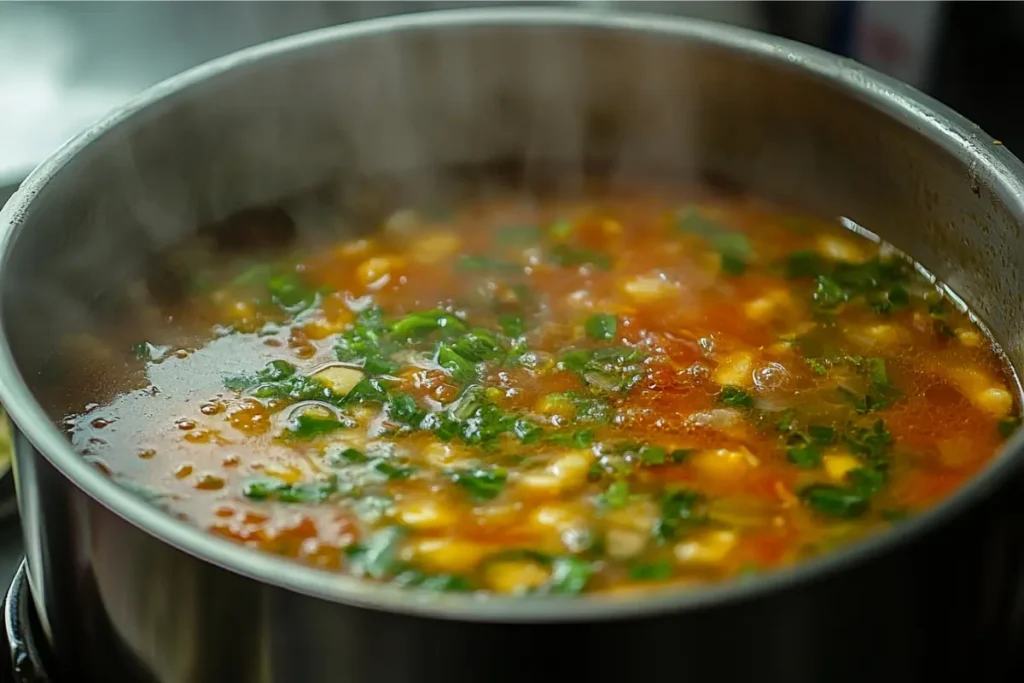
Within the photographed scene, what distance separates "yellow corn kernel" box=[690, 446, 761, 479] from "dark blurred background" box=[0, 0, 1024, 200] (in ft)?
4.46

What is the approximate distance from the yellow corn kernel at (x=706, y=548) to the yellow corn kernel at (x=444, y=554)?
0.83ft

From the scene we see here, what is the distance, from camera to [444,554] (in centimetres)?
154

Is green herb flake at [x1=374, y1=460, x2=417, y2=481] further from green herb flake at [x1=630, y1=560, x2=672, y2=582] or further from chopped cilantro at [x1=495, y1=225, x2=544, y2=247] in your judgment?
chopped cilantro at [x1=495, y1=225, x2=544, y2=247]

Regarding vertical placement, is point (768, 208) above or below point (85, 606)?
above

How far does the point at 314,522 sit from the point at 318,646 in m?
0.42

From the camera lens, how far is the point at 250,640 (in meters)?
1.25

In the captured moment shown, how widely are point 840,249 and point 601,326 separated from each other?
0.55 metres

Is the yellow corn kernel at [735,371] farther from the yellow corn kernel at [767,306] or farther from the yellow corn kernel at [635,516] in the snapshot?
the yellow corn kernel at [635,516]

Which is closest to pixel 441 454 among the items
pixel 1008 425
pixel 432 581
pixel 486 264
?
pixel 432 581

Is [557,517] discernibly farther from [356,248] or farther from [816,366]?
[356,248]

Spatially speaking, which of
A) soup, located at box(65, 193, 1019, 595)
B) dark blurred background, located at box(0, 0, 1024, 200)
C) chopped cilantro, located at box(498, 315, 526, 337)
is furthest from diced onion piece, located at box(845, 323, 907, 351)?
dark blurred background, located at box(0, 0, 1024, 200)

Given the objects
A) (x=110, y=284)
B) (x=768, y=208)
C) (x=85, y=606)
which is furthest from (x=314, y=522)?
(x=768, y=208)

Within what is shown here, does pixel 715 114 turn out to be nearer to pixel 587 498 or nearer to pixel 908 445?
pixel 908 445

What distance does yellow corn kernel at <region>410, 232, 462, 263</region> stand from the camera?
232 cm
